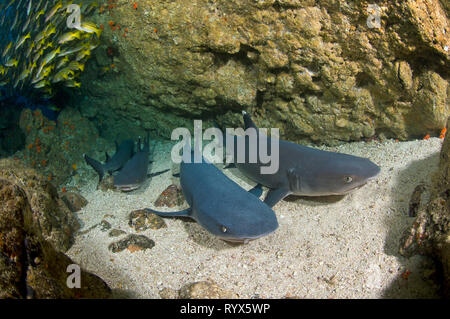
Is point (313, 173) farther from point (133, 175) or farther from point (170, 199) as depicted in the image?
point (133, 175)

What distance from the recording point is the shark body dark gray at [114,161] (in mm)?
5633

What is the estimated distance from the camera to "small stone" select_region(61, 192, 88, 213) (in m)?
4.63

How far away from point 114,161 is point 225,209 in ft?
13.0

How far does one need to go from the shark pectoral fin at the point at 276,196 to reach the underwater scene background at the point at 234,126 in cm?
21

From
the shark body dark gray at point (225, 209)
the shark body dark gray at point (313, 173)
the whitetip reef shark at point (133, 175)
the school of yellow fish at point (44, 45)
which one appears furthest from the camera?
the school of yellow fish at point (44, 45)

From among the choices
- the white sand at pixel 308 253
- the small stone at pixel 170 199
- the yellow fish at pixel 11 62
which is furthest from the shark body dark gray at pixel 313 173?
the yellow fish at pixel 11 62

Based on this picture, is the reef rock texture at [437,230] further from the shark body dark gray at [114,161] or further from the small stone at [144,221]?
the shark body dark gray at [114,161]

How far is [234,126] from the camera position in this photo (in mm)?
5750

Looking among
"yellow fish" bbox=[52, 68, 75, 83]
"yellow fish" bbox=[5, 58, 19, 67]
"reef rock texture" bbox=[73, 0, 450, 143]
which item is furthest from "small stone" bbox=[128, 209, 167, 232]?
"yellow fish" bbox=[5, 58, 19, 67]

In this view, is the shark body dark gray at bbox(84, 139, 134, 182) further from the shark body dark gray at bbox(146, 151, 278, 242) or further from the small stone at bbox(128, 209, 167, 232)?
the shark body dark gray at bbox(146, 151, 278, 242)

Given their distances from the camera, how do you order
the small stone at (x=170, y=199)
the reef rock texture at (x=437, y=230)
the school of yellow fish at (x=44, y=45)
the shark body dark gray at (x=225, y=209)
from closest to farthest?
1. the reef rock texture at (x=437, y=230)
2. the shark body dark gray at (x=225, y=209)
3. the small stone at (x=170, y=199)
4. the school of yellow fish at (x=44, y=45)

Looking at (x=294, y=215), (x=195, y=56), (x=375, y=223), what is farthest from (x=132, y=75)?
(x=375, y=223)
